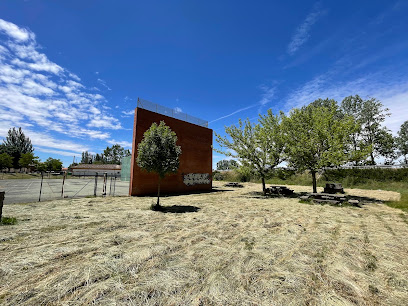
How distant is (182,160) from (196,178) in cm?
317

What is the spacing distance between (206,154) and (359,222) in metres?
17.0

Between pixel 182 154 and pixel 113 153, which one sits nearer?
pixel 182 154

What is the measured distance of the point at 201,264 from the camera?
4.04m

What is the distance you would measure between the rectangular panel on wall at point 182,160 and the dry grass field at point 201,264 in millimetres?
9466

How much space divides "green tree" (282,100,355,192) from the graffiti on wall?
10303 millimetres

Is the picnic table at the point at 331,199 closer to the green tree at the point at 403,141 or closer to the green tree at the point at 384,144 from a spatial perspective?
the green tree at the point at 384,144

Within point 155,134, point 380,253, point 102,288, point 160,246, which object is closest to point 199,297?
point 102,288

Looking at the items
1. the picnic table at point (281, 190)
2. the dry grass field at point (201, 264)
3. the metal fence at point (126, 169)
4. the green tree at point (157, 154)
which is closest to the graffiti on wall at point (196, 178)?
the picnic table at point (281, 190)

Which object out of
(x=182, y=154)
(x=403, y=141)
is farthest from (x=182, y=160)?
(x=403, y=141)

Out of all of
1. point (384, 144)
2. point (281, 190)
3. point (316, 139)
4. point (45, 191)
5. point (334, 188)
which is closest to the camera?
point (316, 139)

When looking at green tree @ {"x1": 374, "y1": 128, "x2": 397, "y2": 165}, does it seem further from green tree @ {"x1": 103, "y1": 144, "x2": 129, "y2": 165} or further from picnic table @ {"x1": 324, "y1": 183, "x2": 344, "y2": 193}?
green tree @ {"x1": 103, "y1": 144, "x2": 129, "y2": 165}

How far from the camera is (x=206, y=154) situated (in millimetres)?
23453

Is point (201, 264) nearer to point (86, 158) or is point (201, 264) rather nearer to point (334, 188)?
point (334, 188)

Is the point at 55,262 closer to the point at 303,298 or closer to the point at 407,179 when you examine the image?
the point at 303,298
